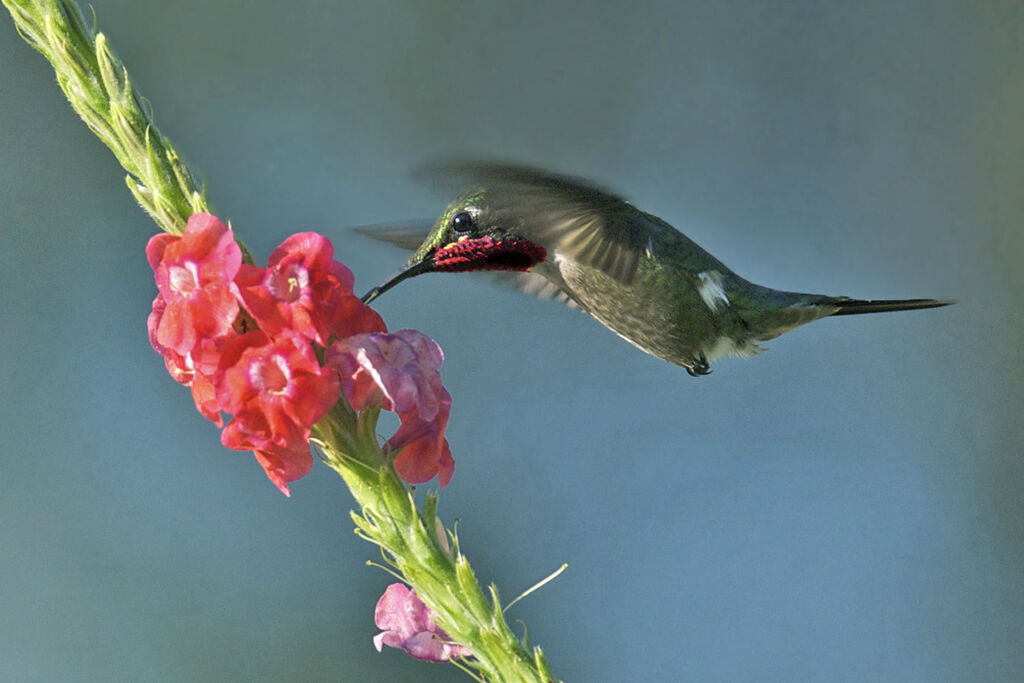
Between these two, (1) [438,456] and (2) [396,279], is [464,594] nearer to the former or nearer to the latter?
(1) [438,456]

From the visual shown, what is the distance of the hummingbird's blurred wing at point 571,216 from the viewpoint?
2150 mm

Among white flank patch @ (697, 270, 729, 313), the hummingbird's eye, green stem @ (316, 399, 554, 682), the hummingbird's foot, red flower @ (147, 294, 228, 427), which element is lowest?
green stem @ (316, 399, 554, 682)

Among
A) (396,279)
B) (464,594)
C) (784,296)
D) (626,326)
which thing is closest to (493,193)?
(396,279)

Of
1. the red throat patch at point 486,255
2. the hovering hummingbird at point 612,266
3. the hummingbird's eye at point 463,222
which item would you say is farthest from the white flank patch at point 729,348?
the hummingbird's eye at point 463,222

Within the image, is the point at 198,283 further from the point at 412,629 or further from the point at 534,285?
the point at 534,285

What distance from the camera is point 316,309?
46.9 inches

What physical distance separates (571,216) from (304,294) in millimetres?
1274

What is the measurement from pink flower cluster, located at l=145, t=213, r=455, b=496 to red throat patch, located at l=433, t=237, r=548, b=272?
1.07m

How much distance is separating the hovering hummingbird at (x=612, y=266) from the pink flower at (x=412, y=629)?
87cm

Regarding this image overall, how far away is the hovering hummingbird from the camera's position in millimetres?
2322

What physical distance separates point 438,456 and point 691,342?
5.03 ft

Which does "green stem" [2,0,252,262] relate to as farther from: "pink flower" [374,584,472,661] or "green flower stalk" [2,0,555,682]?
"pink flower" [374,584,472,661]

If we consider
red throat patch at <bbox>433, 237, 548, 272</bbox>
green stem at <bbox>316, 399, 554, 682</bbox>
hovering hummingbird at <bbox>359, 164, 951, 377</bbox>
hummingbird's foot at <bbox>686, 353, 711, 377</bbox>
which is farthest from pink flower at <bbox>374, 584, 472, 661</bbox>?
hummingbird's foot at <bbox>686, 353, 711, 377</bbox>

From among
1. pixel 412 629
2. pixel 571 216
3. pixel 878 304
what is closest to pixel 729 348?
pixel 878 304
